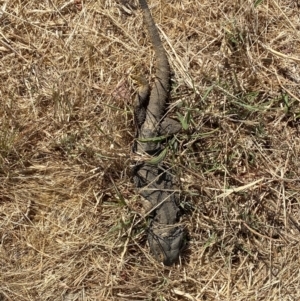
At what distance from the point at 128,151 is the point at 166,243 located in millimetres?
776

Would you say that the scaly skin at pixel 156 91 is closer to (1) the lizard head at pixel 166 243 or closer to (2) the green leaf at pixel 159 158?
(2) the green leaf at pixel 159 158

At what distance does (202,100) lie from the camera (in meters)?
4.08

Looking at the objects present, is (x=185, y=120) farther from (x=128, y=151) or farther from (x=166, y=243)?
(x=166, y=243)

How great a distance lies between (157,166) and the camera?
160 inches

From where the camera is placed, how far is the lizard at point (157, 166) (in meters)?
4.06

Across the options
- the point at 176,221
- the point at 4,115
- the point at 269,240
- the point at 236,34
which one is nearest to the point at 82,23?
the point at 4,115

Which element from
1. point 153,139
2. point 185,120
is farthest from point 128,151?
point 185,120

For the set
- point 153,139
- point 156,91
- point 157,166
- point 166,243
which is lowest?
point 166,243

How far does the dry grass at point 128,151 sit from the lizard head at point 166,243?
0.09 metres

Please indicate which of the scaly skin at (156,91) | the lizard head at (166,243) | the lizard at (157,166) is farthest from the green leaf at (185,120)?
the lizard head at (166,243)

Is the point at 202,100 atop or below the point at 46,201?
atop

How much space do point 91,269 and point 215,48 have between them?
6.67 feet

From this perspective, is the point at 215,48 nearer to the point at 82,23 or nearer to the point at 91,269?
the point at 82,23

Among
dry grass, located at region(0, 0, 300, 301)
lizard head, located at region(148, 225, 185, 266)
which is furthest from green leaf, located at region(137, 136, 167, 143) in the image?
lizard head, located at region(148, 225, 185, 266)
